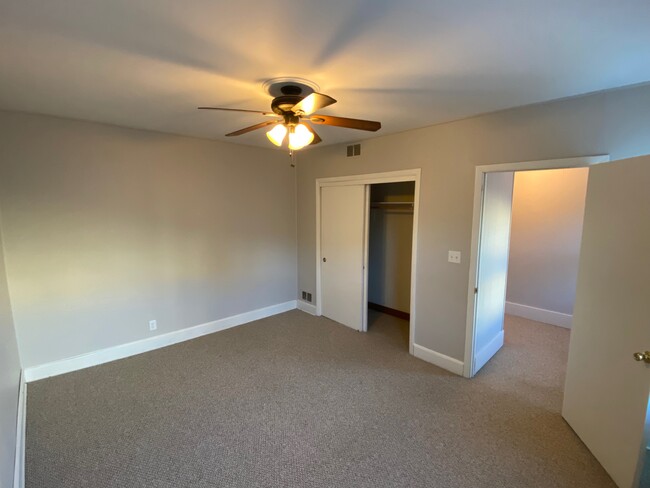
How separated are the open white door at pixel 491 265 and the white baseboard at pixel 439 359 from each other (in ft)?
0.51

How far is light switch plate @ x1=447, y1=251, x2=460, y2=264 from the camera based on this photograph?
2.99m

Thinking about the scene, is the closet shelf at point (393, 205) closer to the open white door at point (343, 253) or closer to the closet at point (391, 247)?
the closet at point (391, 247)

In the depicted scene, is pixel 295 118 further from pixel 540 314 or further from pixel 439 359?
pixel 540 314

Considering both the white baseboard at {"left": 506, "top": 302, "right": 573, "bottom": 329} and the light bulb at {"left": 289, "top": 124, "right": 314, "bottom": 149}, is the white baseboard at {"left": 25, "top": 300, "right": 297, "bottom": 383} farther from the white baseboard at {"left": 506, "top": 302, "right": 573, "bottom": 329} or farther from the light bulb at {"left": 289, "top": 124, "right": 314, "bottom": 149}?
the white baseboard at {"left": 506, "top": 302, "right": 573, "bottom": 329}

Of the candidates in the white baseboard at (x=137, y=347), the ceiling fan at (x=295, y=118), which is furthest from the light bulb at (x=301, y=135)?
the white baseboard at (x=137, y=347)

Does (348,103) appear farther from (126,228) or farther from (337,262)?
(126,228)

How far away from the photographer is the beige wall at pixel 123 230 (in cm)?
277

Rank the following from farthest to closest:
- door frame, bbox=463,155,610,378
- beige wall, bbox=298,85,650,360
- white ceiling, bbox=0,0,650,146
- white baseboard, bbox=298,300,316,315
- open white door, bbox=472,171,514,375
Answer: white baseboard, bbox=298,300,316,315 → open white door, bbox=472,171,514,375 → door frame, bbox=463,155,610,378 → beige wall, bbox=298,85,650,360 → white ceiling, bbox=0,0,650,146

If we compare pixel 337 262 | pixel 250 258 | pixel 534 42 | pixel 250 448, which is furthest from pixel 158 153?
pixel 534 42

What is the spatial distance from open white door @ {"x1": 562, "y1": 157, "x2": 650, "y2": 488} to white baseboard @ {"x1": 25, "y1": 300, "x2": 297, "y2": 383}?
366cm

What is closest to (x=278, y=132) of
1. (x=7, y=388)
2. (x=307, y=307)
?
(x=7, y=388)

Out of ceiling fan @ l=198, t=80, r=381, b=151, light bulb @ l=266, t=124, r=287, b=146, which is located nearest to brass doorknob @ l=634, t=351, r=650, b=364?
ceiling fan @ l=198, t=80, r=381, b=151

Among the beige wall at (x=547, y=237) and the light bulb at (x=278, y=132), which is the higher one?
the light bulb at (x=278, y=132)

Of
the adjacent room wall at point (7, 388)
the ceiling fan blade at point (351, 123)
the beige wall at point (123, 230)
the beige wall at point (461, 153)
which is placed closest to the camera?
the adjacent room wall at point (7, 388)
